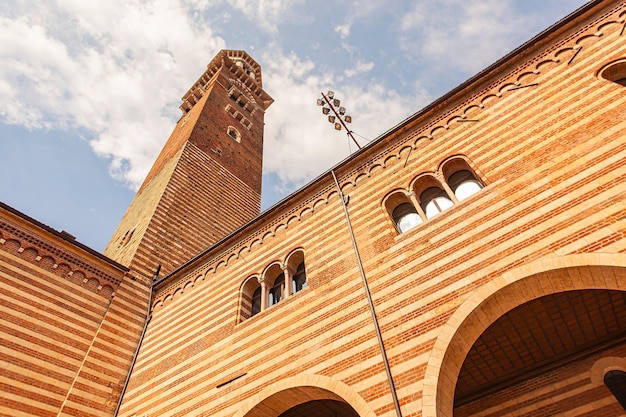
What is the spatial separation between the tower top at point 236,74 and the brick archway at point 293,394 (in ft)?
70.4

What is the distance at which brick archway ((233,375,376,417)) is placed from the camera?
574cm

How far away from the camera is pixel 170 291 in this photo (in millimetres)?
10953

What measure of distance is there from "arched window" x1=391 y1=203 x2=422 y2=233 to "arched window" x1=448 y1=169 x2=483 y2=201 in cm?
81

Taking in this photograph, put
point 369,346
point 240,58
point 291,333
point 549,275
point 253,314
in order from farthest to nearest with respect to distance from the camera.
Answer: point 240,58, point 253,314, point 291,333, point 369,346, point 549,275

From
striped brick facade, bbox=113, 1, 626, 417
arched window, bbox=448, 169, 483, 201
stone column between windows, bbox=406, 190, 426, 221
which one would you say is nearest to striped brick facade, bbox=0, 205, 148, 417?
striped brick facade, bbox=113, 1, 626, 417

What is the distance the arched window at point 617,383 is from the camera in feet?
21.1

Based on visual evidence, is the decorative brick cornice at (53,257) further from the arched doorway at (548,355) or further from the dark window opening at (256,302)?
the arched doorway at (548,355)

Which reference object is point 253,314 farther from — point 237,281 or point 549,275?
point 549,275

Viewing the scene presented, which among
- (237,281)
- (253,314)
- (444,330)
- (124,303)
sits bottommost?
(444,330)

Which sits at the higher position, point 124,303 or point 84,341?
point 124,303

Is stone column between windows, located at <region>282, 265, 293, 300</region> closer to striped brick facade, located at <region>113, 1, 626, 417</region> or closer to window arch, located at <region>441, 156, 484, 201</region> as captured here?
striped brick facade, located at <region>113, 1, 626, 417</region>

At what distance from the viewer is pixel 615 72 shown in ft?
22.1

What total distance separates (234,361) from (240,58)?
26466 mm

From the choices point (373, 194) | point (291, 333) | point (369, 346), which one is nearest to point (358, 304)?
point (369, 346)
